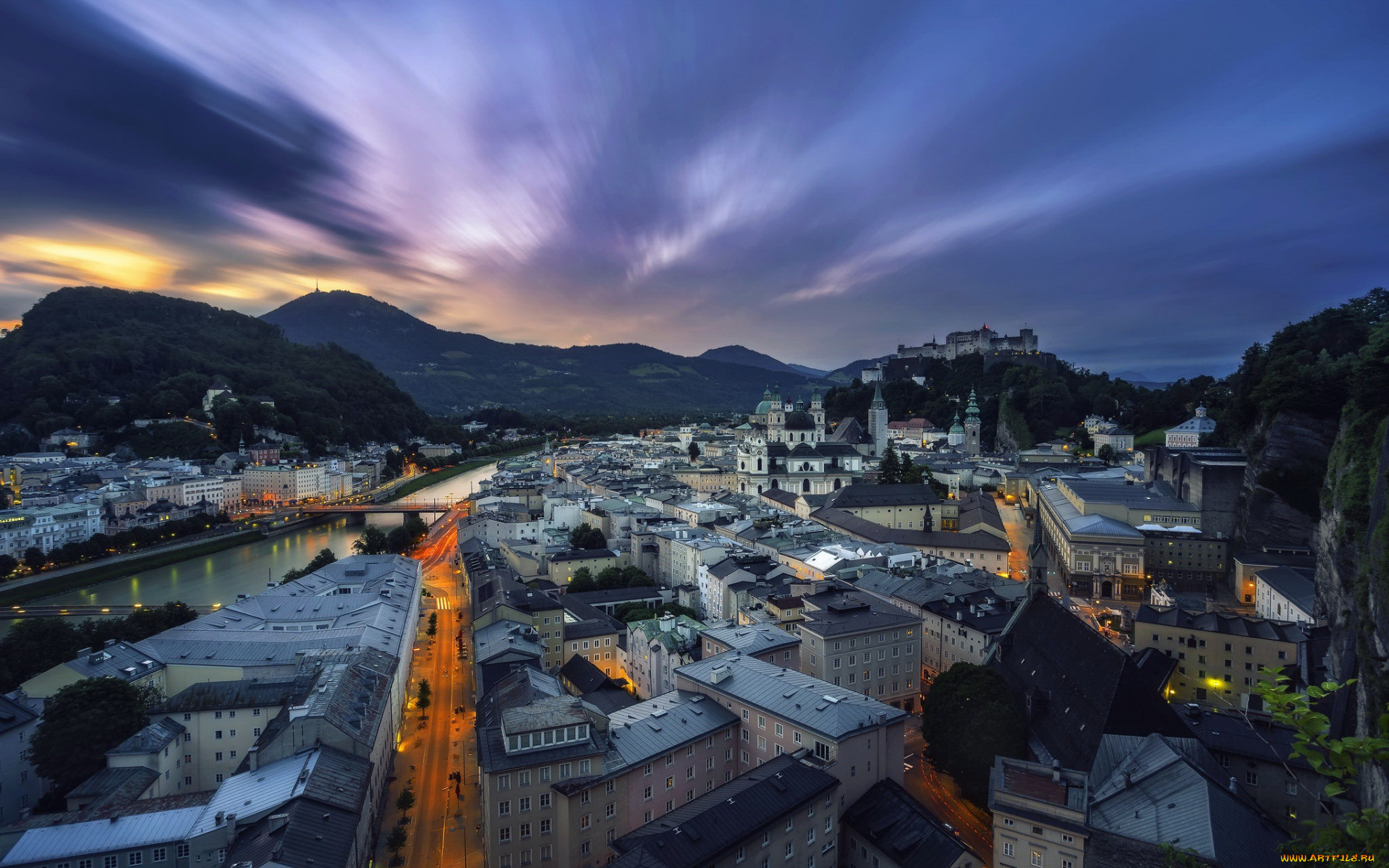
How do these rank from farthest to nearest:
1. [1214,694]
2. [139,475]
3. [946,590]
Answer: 1. [139,475]
2. [946,590]
3. [1214,694]

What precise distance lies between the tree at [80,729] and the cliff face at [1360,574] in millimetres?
21429

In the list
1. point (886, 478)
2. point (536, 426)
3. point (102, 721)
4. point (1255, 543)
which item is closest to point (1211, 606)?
point (1255, 543)

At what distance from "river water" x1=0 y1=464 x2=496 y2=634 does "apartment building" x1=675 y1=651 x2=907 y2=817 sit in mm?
27093

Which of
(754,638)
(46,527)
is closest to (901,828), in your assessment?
(754,638)

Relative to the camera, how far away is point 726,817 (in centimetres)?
1009

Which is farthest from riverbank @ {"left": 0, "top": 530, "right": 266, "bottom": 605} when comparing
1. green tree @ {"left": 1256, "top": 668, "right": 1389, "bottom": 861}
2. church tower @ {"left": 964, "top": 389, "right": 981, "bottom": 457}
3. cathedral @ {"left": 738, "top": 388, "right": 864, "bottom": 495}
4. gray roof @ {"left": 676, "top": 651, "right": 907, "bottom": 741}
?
church tower @ {"left": 964, "top": 389, "right": 981, "bottom": 457}

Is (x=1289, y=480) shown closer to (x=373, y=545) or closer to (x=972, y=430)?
(x=972, y=430)

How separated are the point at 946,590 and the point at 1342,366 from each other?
16.8 meters

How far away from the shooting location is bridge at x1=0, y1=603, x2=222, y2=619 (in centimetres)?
2853

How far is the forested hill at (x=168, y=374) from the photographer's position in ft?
218

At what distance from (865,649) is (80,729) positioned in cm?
1757

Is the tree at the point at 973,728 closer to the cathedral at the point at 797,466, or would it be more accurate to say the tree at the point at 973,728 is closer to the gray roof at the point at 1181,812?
the gray roof at the point at 1181,812

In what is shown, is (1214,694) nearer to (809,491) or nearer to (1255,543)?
(1255,543)

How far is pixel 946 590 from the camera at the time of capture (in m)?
21.9
